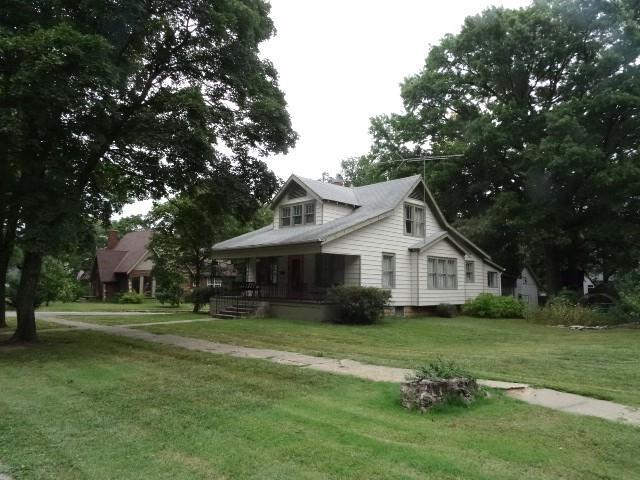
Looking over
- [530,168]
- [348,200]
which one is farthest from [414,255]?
[530,168]

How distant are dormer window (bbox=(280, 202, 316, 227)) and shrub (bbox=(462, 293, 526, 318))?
9.72 m

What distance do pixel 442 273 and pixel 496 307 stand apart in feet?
10.3

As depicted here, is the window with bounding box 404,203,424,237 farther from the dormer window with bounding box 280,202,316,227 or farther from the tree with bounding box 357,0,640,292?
the tree with bounding box 357,0,640,292

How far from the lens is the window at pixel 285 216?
25322 millimetres

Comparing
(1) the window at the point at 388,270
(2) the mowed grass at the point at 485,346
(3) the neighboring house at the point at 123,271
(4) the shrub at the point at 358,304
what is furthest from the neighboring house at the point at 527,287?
(3) the neighboring house at the point at 123,271

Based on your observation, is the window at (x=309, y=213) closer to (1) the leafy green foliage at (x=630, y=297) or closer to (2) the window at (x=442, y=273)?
(2) the window at (x=442, y=273)

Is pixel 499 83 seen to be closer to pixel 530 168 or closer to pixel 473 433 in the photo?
pixel 530 168

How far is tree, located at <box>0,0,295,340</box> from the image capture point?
33.6 ft

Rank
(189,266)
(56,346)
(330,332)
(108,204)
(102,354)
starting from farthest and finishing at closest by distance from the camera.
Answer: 1. (189,266)
2. (330,332)
3. (108,204)
4. (56,346)
5. (102,354)

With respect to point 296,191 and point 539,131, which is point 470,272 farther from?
point 296,191

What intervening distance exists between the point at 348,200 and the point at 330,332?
9854 millimetres

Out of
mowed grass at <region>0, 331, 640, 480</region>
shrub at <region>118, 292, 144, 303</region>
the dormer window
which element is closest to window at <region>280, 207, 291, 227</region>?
the dormer window

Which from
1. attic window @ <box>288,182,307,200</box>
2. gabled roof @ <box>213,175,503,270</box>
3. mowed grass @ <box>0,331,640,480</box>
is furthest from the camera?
attic window @ <box>288,182,307,200</box>

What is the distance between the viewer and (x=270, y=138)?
600 inches
